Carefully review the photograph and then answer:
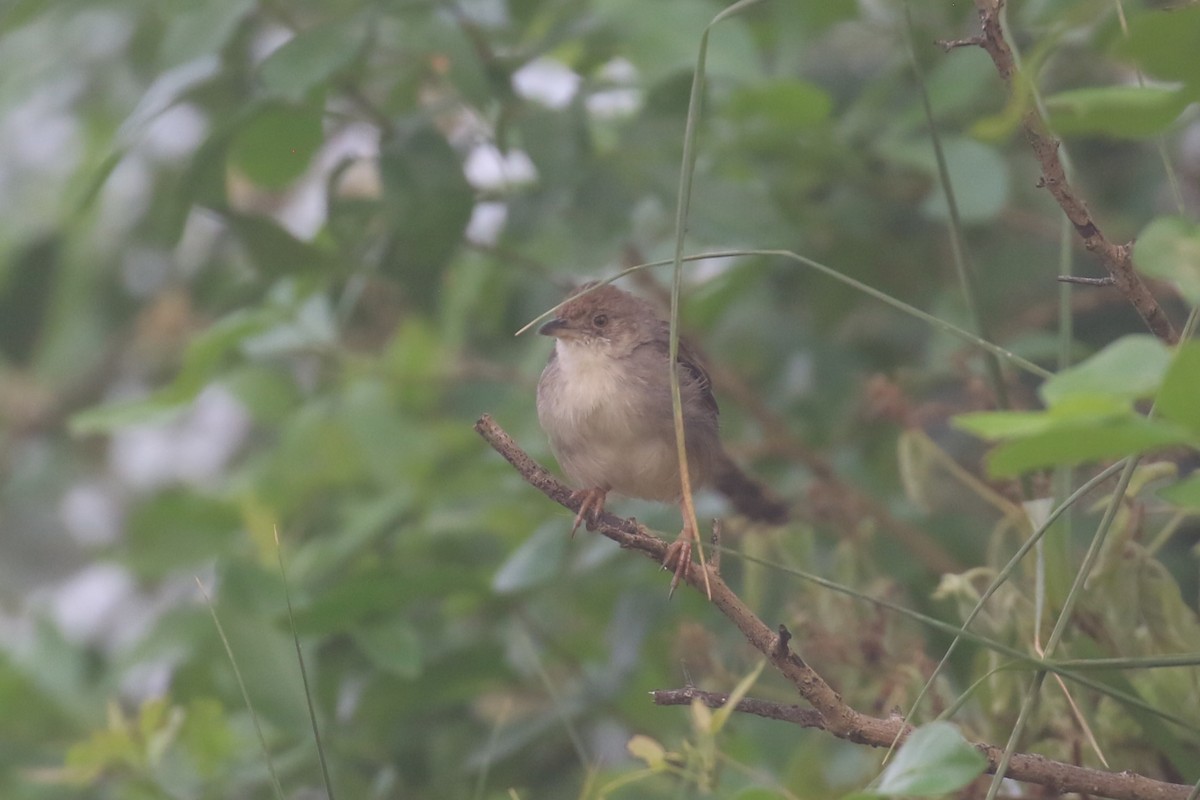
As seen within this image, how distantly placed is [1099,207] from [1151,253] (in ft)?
12.3

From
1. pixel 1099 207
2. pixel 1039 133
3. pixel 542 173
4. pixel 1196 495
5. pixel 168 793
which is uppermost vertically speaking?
pixel 1039 133

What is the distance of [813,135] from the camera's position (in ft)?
13.1

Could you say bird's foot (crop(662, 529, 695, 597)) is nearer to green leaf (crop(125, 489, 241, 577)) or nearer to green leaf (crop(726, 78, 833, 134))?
green leaf (crop(726, 78, 833, 134))

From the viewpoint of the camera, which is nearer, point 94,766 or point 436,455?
point 94,766

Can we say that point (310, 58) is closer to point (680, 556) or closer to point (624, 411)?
point (624, 411)

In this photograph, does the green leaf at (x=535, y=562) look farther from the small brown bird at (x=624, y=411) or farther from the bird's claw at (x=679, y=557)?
the bird's claw at (x=679, y=557)

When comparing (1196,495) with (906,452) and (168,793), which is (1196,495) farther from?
Answer: (168,793)

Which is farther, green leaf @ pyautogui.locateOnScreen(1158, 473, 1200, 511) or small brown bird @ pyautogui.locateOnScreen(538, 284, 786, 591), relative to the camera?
small brown bird @ pyautogui.locateOnScreen(538, 284, 786, 591)

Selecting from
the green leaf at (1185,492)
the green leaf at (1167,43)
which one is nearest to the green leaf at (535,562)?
the green leaf at (1185,492)

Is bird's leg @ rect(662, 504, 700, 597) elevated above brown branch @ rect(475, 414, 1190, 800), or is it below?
below

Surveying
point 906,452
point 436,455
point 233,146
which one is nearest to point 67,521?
point 436,455

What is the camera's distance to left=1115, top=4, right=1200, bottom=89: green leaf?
3.96ft

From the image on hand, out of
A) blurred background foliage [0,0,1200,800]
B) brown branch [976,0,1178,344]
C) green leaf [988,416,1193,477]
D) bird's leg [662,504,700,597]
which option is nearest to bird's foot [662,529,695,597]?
bird's leg [662,504,700,597]

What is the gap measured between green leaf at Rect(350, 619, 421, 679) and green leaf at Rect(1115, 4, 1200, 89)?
2446mm
